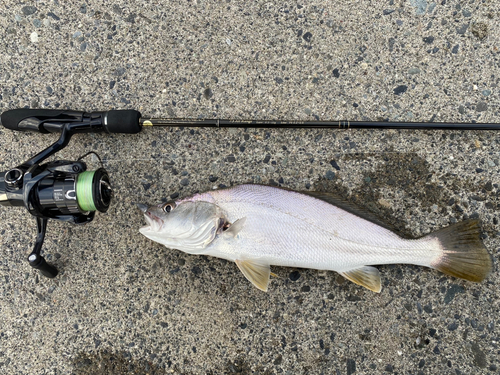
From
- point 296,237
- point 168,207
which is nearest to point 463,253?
point 296,237

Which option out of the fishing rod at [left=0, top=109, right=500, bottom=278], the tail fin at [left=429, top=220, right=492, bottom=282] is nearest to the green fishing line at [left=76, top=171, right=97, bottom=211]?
the fishing rod at [left=0, top=109, right=500, bottom=278]

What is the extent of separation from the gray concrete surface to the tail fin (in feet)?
0.52

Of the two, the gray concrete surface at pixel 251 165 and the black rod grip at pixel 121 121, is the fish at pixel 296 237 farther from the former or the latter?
the black rod grip at pixel 121 121

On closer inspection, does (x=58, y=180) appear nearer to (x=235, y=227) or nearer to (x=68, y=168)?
(x=68, y=168)

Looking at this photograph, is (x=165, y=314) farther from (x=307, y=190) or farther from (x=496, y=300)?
(x=496, y=300)

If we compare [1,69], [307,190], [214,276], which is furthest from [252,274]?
[1,69]

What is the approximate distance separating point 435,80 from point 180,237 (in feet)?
6.69

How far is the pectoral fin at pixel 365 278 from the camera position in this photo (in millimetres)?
2121

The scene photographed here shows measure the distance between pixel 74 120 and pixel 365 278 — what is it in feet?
6.88

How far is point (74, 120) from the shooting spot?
2.12 metres

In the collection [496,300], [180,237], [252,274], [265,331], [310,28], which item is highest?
[310,28]

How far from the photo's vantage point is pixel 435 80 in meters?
2.35

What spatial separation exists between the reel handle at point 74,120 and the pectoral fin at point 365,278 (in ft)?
5.48

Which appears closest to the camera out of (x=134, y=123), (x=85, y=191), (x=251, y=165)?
(x=85, y=191)
